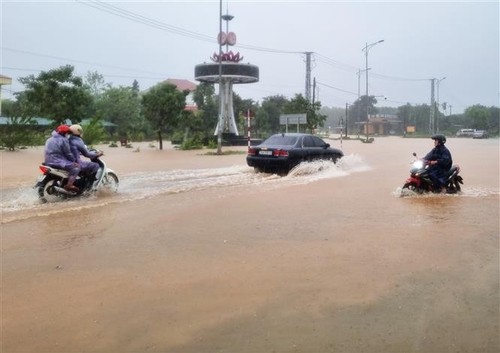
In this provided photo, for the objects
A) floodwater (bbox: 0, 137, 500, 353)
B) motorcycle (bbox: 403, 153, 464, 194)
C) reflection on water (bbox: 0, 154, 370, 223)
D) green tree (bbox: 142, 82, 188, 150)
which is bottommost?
floodwater (bbox: 0, 137, 500, 353)

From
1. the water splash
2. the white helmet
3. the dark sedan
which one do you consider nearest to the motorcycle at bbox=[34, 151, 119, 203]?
the white helmet

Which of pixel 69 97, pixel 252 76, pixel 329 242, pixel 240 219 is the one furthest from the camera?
pixel 252 76

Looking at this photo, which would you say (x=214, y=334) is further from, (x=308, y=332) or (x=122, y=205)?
(x=122, y=205)

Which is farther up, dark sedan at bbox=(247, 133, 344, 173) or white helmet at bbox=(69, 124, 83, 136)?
white helmet at bbox=(69, 124, 83, 136)

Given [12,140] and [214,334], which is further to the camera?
[12,140]

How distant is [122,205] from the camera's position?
9383 mm

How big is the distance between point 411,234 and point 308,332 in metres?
3.82

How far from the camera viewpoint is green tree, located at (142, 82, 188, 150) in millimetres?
29688

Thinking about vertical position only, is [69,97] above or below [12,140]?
above

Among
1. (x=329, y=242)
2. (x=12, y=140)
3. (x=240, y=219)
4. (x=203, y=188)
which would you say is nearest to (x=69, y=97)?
(x=12, y=140)

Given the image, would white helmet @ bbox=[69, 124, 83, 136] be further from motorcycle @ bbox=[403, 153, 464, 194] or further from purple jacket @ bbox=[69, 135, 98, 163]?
motorcycle @ bbox=[403, 153, 464, 194]

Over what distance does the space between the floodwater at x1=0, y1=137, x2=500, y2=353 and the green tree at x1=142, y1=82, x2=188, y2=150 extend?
20.2m

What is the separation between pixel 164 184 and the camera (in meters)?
12.7

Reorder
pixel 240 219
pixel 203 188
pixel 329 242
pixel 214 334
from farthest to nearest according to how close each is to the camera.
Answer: pixel 203 188, pixel 240 219, pixel 329 242, pixel 214 334
